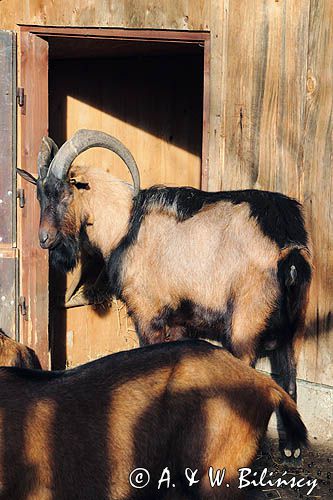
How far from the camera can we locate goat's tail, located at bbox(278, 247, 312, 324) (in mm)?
5906

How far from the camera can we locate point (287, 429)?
4.25 meters

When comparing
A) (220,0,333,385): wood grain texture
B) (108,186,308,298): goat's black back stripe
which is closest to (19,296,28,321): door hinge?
(108,186,308,298): goat's black back stripe

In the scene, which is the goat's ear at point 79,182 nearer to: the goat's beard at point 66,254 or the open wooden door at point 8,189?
the goat's beard at point 66,254

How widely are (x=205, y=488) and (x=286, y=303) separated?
2.20 metres

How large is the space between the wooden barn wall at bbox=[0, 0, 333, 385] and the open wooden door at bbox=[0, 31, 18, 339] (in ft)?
1.06

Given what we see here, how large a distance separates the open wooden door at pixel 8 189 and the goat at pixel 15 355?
1.25 m

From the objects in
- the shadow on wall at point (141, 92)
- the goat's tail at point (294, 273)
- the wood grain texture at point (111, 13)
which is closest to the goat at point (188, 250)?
the goat's tail at point (294, 273)

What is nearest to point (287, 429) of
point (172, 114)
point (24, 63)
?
point (24, 63)

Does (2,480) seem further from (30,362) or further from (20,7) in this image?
(20,7)

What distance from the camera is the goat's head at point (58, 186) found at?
6941mm

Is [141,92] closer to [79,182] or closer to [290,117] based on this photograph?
[79,182]

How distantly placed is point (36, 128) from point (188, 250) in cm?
179

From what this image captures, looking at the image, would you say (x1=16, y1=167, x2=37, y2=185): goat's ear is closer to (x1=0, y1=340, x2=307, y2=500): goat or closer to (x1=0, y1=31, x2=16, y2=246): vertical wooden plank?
(x1=0, y1=31, x2=16, y2=246): vertical wooden plank

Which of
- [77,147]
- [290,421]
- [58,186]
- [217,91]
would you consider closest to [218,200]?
[217,91]
